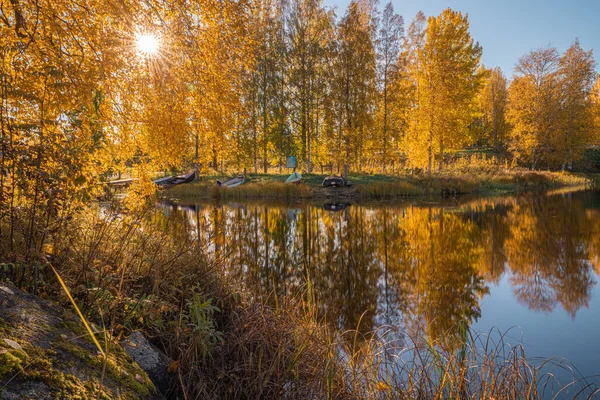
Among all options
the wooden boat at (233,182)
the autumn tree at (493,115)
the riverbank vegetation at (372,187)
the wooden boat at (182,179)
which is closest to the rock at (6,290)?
the riverbank vegetation at (372,187)

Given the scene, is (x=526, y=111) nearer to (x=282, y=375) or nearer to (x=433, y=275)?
(x=433, y=275)

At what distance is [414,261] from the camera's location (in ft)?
26.2

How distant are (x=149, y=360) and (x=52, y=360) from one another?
900 mm

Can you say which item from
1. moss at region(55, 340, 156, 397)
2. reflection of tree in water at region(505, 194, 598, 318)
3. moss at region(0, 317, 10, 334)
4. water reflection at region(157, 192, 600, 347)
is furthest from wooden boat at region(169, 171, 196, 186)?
moss at region(0, 317, 10, 334)

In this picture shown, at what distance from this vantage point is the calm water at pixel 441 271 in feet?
Answer: 15.8

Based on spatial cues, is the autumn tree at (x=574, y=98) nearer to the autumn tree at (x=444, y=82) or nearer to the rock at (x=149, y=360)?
the autumn tree at (x=444, y=82)

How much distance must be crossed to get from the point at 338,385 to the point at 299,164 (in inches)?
1207

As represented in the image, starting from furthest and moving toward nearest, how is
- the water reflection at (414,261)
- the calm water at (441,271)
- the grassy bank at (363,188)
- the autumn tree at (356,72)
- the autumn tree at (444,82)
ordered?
the autumn tree at (356,72), the autumn tree at (444,82), the grassy bank at (363,188), the water reflection at (414,261), the calm water at (441,271)

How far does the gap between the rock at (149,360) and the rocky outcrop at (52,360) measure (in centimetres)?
29

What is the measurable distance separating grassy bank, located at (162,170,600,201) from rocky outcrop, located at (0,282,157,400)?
19980 millimetres

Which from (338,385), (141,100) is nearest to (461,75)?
(141,100)

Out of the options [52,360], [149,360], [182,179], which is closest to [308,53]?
[182,179]

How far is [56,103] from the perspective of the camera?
9.11 feet

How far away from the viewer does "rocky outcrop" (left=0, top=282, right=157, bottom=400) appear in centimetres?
129
